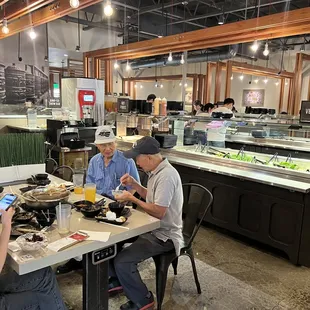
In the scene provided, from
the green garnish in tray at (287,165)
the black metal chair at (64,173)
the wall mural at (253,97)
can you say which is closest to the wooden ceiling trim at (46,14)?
the black metal chair at (64,173)

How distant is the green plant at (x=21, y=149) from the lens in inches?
109

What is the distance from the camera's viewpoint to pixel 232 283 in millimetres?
2750

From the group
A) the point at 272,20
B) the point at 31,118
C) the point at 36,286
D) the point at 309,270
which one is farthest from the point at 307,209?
the point at 31,118

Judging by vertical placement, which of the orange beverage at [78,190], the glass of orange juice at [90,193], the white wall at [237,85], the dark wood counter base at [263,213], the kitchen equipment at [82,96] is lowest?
the dark wood counter base at [263,213]

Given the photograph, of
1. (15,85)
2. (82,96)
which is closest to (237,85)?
(82,96)

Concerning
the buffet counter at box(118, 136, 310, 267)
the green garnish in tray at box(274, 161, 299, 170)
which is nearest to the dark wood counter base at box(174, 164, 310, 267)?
the buffet counter at box(118, 136, 310, 267)

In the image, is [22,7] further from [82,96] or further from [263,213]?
[263,213]

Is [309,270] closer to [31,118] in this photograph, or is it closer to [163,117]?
[163,117]

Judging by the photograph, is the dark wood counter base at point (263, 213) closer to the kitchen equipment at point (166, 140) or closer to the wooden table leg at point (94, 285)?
the kitchen equipment at point (166, 140)

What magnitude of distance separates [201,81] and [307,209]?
10.9m

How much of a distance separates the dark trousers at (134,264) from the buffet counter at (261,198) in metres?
1.51

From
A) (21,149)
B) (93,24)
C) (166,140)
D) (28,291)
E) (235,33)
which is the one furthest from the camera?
(93,24)

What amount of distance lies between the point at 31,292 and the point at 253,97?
14.5 meters

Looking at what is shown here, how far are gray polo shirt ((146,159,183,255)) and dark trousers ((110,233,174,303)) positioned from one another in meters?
0.09
